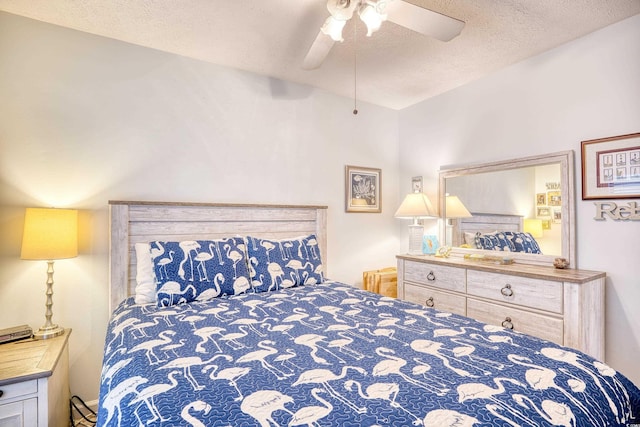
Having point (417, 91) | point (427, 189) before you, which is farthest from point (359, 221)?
point (417, 91)

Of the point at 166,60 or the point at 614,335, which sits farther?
the point at 166,60

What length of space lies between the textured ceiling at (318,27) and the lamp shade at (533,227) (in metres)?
1.26

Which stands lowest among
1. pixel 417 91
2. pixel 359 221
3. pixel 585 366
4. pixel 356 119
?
pixel 585 366

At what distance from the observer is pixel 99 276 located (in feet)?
6.85

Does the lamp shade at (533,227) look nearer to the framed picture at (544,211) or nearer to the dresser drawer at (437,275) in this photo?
the framed picture at (544,211)

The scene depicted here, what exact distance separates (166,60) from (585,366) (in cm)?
290

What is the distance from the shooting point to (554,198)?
2254 millimetres

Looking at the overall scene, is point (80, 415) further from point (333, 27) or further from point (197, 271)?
point (333, 27)

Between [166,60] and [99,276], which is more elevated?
[166,60]

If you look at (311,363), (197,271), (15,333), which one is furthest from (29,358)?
(311,363)

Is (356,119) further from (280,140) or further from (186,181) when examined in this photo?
(186,181)

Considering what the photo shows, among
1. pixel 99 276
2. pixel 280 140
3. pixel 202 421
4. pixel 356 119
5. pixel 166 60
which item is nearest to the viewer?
pixel 202 421

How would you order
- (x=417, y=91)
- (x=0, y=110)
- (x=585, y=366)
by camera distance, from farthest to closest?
(x=417, y=91), (x=0, y=110), (x=585, y=366)

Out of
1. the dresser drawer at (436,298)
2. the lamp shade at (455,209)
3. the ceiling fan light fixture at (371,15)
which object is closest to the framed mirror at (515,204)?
the lamp shade at (455,209)
